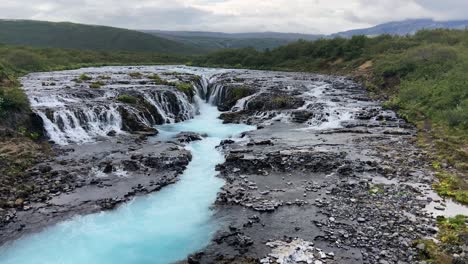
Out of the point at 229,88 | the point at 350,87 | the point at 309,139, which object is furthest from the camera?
the point at 350,87

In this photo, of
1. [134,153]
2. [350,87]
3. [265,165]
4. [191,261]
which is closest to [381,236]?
[191,261]

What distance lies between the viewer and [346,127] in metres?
32.8

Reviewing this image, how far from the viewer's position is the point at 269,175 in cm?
2236

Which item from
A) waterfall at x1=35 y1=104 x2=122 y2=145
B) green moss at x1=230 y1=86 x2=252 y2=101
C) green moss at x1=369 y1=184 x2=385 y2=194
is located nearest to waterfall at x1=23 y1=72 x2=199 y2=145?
waterfall at x1=35 y1=104 x2=122 y2=145

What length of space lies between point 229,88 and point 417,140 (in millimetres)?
26127

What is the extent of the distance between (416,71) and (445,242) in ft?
134

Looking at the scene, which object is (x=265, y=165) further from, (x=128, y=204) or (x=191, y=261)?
(x=191, y=261)

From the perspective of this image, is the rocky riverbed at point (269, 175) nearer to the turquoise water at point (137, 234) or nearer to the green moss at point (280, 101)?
the green moss at point (280, 101)

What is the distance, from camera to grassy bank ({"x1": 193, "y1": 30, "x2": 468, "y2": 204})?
80.3ft

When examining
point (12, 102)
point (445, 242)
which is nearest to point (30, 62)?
point (12, 102)

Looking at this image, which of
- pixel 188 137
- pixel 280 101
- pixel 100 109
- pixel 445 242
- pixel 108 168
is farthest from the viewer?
pixel 280 101

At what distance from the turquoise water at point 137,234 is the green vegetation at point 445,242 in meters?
7.95

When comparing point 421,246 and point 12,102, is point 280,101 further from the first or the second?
point 421,246

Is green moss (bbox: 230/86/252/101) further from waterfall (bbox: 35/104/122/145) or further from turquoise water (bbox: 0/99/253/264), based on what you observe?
turquoise water (bbox: 0/99/253/264)
